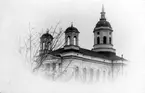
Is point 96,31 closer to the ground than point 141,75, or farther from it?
farther from it

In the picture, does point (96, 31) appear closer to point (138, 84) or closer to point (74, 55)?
point (74, 55)

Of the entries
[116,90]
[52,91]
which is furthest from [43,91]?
[116,90]

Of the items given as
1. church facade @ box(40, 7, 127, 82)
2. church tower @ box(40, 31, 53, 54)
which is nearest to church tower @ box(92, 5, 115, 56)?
church facade @ box(40, 7, 127, 82)

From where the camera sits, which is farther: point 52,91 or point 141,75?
point 141,75

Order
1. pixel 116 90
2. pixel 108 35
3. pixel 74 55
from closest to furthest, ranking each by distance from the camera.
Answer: pixel 116 90
pixel 74 55
pixel 108 35

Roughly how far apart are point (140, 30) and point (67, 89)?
4.77ft

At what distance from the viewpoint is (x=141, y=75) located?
3.06 meters

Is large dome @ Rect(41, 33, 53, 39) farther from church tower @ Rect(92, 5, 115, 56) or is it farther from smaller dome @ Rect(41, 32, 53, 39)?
church tower @ Rect(92, 5, 115, 56)

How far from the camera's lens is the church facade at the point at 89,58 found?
4.40 m

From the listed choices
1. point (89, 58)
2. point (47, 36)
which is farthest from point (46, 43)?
point (89, 58)

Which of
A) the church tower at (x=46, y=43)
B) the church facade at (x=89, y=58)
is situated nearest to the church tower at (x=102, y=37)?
the church facade at (x=89, y=58)

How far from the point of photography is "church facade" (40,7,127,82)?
14.4 feet

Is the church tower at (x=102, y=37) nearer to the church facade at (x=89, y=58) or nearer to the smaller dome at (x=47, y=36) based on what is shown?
the church facade at (x=89, y=58)

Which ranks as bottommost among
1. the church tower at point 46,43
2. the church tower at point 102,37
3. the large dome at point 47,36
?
the church tower at point 46,43
